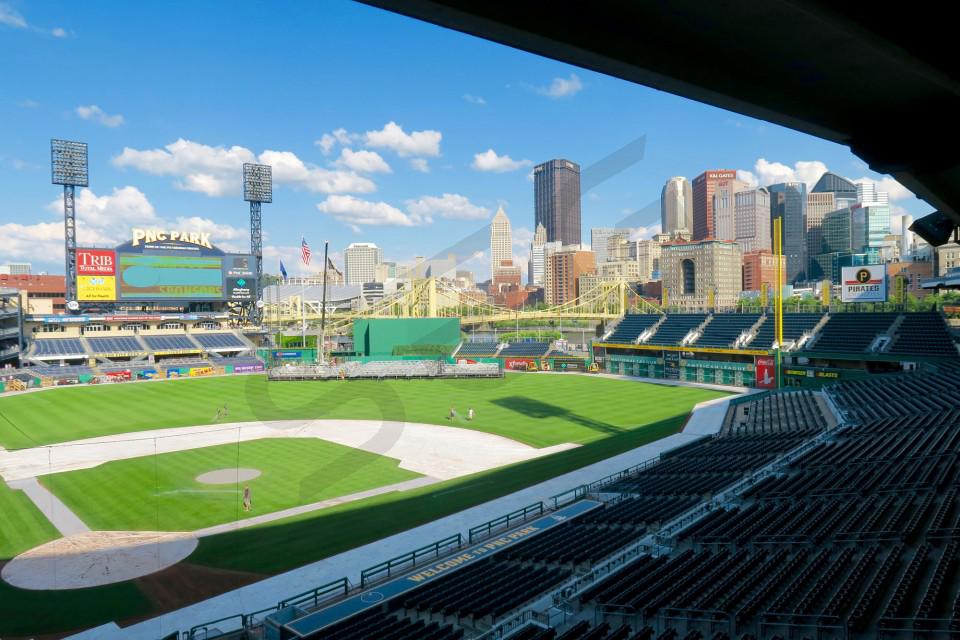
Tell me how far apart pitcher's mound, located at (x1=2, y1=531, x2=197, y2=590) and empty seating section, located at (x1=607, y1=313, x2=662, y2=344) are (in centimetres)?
5345

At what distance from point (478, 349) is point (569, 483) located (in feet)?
171

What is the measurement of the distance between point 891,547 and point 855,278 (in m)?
44.0

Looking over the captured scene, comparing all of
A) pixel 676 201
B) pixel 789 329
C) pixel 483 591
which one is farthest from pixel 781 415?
pixel 676 201

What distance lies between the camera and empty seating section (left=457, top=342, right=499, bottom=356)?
7469 cm

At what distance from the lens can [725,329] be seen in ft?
190

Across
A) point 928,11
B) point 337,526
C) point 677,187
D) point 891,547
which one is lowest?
point 337,526

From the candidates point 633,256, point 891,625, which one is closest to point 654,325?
point 891,625

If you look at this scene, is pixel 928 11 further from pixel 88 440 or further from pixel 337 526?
pixel 88 440

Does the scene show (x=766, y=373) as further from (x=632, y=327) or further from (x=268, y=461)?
(x=268, y=461)

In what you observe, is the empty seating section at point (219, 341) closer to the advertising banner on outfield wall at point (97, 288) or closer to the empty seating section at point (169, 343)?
the empty seating section at point (169, 343)

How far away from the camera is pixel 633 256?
549ft

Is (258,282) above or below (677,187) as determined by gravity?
below

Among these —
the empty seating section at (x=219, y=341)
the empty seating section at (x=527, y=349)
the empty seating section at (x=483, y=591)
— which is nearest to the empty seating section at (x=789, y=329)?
the empty seating section at (x=527, y=349)

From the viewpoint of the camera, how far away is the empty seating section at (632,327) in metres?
66.0
